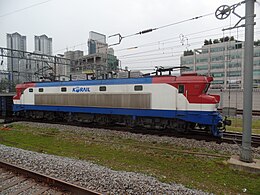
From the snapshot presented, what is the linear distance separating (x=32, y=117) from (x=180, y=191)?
58.5ft

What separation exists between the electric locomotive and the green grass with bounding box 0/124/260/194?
2.18 meters

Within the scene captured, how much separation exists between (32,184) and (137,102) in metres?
7.76

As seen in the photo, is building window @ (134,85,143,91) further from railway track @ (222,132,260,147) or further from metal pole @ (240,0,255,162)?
metal pole @ (240,0,255,162)

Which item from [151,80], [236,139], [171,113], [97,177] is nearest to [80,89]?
[151,80]

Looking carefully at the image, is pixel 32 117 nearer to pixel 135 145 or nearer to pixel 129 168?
pixel 135 145

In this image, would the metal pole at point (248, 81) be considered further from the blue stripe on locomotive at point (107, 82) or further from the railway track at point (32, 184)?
the blue stripe on locomotive at point (107, 82)

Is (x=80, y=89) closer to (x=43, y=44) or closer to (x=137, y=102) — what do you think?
(x=137, y=102)

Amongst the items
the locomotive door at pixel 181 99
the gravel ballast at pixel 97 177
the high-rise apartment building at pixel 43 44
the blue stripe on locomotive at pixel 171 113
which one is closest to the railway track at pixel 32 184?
the gravel ballast at pixel 97 177

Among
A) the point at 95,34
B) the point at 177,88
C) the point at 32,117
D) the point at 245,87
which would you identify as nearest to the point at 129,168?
the point at 245,87

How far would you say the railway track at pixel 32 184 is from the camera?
4.99 metres

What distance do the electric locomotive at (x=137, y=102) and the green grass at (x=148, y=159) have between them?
218cm

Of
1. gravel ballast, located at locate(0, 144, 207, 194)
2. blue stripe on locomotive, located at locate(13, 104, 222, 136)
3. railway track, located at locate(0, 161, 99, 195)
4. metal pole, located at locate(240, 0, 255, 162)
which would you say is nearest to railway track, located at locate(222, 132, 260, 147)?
blue stripe on locomotive, located at locate(13, 104, 222, 136)

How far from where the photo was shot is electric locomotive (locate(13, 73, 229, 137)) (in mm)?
10359

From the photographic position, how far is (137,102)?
40.1ft
